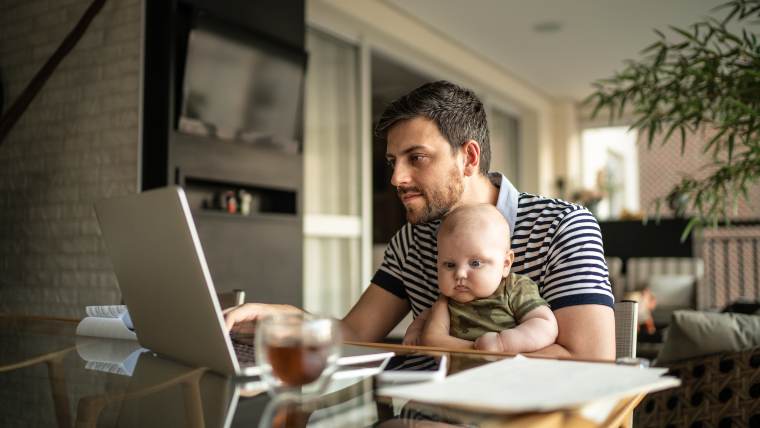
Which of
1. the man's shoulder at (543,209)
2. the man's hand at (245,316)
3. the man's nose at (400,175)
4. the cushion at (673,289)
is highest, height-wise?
the man's nose at (400,175)

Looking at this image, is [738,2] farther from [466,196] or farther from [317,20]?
[317,20]

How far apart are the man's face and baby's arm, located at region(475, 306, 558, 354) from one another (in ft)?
1.29

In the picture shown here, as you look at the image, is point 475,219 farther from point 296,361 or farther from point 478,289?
point 296,361

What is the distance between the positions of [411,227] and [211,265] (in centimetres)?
163

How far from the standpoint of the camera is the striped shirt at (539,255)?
4.29 feet

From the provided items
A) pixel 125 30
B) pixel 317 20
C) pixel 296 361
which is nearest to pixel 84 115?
pixel 125 30

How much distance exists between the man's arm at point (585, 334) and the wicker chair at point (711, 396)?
673 millimetres

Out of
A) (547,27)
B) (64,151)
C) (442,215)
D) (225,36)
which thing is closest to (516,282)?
(442,215)

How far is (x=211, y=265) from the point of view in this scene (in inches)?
120

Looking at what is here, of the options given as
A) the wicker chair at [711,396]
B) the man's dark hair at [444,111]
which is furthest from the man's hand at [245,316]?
the wicker chair at [711,396]

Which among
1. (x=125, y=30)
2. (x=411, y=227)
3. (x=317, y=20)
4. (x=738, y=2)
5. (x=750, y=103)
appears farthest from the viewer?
(x=317, y=20)

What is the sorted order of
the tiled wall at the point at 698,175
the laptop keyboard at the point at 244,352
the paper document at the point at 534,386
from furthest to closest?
the tiled wall at the point at 698,175, the laptop keyboard at the point at 244,352, the paper document at the point at 534,386

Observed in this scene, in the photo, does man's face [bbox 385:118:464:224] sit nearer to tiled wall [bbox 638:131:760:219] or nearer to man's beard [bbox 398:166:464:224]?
man's beard [bbox 398:166:464:224]

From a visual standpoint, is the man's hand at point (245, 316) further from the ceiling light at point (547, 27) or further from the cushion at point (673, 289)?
the cushion at point (673, 289)
